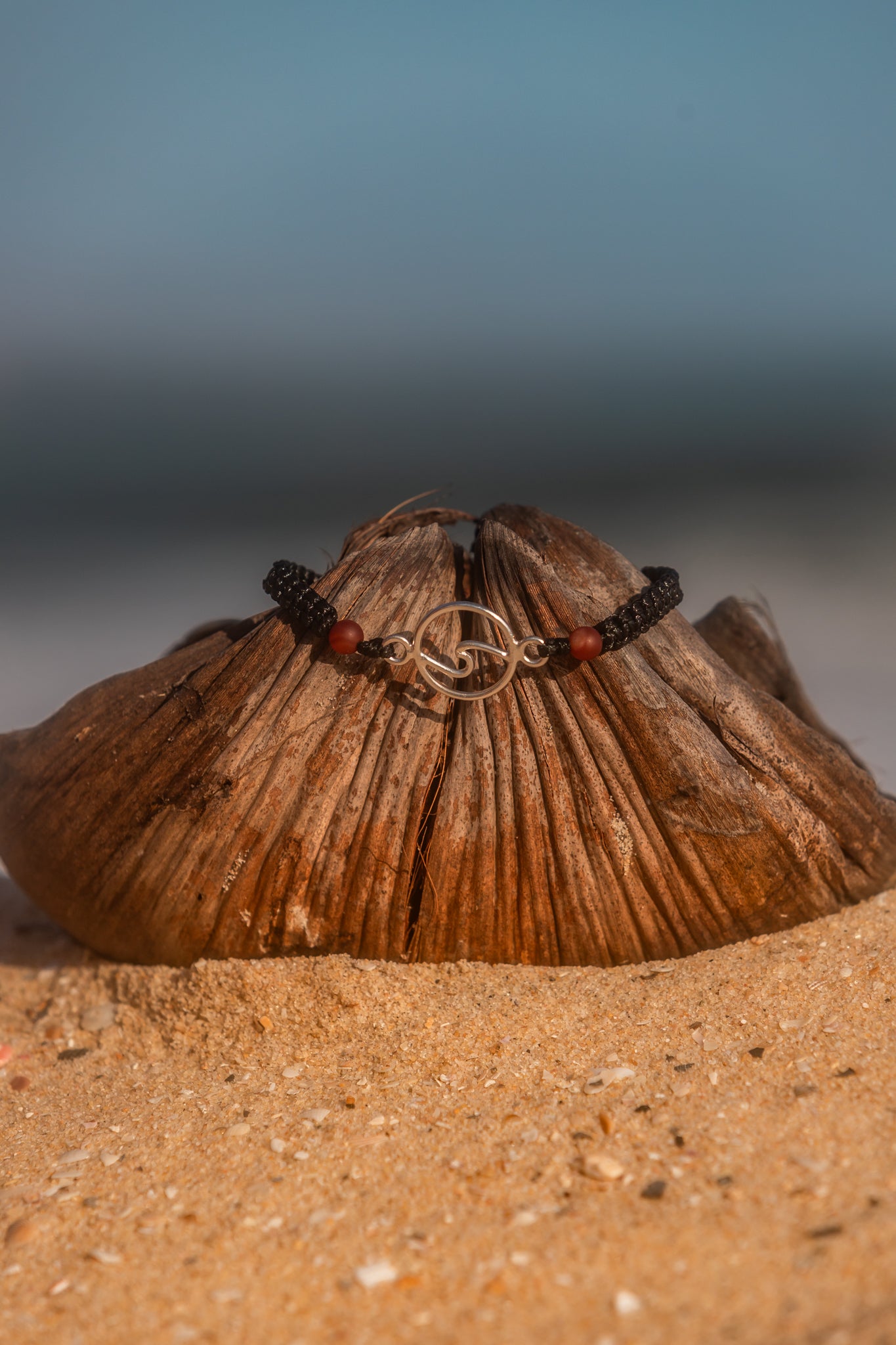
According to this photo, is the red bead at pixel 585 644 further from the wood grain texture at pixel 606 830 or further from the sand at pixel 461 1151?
the sand at pixel 461 1151

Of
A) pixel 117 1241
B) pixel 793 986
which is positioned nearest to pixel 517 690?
pixel 793 986

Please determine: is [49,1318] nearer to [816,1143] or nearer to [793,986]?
[816,1143]

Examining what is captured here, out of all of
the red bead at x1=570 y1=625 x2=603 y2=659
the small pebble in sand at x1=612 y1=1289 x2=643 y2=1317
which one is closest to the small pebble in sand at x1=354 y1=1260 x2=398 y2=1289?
the small pebble in sand at x1=612 y1=1289 x2=643 y2=1317

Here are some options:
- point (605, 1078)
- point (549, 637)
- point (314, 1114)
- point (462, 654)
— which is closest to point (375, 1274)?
point (314, 1114)

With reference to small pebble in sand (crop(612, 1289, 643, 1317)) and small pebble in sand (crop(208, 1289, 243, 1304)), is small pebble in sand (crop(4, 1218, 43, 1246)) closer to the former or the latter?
small pebble in sand (crop(208, 1289, 243, 1304))

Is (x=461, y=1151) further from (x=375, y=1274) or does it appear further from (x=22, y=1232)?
(x=22, y=1232)

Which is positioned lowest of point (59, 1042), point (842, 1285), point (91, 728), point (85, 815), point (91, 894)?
point (59, 1042)
